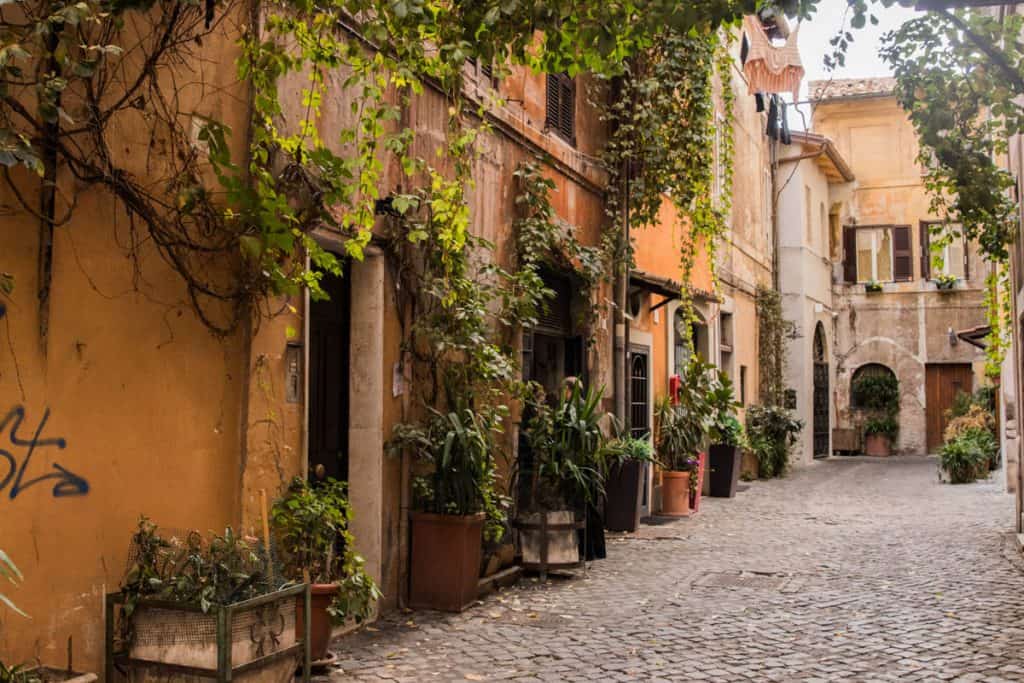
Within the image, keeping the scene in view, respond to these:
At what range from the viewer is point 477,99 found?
26.2 ft

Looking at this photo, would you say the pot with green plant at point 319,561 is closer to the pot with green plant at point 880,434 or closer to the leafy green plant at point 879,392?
the pot with green plant at point 880,434

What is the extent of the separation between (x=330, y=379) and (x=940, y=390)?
22569mm

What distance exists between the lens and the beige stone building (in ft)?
84.0

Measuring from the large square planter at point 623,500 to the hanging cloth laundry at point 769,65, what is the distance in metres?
8.87

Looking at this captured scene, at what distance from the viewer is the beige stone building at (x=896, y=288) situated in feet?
84.0

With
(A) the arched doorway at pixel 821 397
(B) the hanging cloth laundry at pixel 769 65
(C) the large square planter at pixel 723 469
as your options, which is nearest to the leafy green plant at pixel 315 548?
(C) the large square planter at pixel 723 469

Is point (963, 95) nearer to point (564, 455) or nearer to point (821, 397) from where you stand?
point (564, 455)

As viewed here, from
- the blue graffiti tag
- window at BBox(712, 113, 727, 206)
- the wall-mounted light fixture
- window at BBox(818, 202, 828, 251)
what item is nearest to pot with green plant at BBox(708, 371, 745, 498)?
window at BBox(712, 113, 727, 206)

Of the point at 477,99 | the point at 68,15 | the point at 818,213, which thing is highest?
the point at 818,213

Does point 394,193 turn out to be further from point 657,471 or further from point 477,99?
point 657,471

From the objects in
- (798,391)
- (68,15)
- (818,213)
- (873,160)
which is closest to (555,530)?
(68,15)

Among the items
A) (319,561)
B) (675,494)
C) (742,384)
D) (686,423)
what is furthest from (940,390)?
(319,561)

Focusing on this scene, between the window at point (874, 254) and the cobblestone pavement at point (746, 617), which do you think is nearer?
the cobblestone pavement at point (746, 617)

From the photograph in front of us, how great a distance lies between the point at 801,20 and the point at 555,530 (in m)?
4.64
